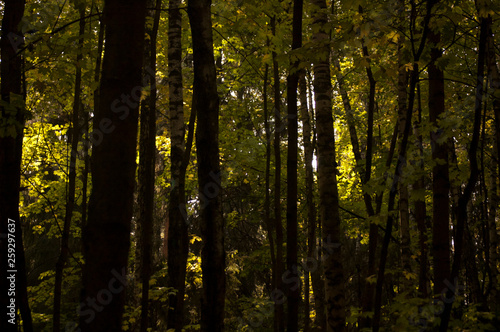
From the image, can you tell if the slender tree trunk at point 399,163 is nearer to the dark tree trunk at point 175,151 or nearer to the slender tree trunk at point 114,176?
the slender tree trunk at point 114,176

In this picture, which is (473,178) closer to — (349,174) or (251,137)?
(251,137)

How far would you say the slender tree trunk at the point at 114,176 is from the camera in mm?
1992

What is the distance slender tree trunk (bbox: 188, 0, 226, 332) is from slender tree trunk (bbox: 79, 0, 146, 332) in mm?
899

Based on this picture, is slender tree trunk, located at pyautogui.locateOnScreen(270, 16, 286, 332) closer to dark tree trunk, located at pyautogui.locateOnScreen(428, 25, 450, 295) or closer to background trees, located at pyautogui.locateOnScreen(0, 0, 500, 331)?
background trees, located at pyautogui.locateOnScreen(0, 0, 500, 331)

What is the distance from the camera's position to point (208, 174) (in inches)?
121

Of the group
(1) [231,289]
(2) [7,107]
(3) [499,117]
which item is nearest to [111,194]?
(2) [7,107]

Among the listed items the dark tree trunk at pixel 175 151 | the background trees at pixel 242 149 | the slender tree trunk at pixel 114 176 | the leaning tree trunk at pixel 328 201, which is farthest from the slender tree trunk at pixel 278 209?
the slender tree trunk at pixel 114 176

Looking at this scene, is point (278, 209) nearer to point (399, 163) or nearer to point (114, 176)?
point (399, 163)

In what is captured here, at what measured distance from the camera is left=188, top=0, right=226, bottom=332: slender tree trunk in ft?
9.68

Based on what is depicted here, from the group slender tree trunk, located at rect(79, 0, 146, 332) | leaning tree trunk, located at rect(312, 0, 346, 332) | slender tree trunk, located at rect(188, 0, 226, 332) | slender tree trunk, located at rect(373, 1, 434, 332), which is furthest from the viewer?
leaning tree trunk, located at rect(312, 0, 346, 332)

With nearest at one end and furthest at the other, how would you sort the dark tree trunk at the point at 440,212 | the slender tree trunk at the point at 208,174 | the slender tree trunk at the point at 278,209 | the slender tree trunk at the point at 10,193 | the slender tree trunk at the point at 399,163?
the slender tree trunk at the point at 208,174 < the slender tree trunk at the point at 399,163 < the slender tree trunk at the point at 10,193 < the dark tree trunk at the point at 440,212 < the slender tree trunk at the point at 278,209

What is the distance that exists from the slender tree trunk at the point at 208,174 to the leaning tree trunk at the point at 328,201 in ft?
5.74

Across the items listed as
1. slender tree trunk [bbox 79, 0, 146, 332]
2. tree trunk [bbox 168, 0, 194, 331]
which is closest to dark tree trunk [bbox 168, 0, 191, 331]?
tree trunk [bbox 168, 0, 194, 331]

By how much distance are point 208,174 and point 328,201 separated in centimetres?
273
